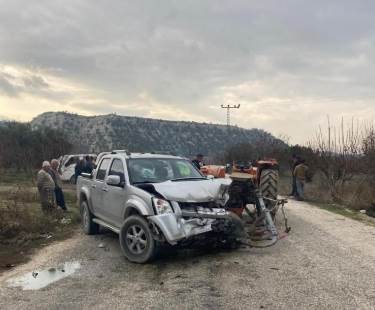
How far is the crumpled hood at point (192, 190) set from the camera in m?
7.95

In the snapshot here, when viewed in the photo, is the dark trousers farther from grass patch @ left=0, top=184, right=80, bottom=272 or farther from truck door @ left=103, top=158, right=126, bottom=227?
truck door @ left=103, top=158, right=126, bottom=227

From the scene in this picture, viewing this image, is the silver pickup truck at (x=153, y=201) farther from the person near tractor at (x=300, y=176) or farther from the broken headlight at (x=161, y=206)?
the person near tractor at (x=300, y=176)

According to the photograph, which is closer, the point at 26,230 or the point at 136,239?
the point at 136,239

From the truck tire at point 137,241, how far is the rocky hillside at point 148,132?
67106 mm

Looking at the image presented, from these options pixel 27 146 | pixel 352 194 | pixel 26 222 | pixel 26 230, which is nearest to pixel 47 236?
pixel 26 230

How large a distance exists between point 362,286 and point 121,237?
4.04 m

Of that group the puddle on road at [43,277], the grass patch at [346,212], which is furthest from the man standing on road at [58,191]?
the grass patch at [346,212]

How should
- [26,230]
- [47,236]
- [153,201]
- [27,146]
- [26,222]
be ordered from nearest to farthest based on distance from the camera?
[153,201], [47,236], [26,230], [26,222], [27,146]

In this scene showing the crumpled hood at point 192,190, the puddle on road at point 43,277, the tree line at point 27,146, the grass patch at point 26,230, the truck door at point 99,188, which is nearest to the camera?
the puddle on road at point 43,277

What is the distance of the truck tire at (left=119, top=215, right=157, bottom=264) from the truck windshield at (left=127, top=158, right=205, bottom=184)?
3.26 ft

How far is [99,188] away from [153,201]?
8.88 feet

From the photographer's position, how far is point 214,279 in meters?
6.77

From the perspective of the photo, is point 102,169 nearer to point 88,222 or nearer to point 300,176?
point 88,222

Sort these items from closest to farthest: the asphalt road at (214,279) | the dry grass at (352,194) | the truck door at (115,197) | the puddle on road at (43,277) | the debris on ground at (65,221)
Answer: the asphalt road at (214,279)
the puddle on road at (43,277)
the truck door at (115,197)
the debris on ground at (65,221)
the dry grass at (352,194)
